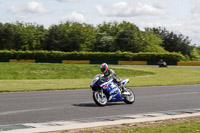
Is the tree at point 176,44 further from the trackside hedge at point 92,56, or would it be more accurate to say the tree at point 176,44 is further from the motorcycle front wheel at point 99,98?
the motorcycle front wheel at point 99,98

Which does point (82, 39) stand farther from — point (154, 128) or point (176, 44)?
point (154, 128)

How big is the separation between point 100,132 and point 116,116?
2795mm

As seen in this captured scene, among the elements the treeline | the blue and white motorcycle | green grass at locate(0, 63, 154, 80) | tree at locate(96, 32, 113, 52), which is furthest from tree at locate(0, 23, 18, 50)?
the blue and white motorcycle

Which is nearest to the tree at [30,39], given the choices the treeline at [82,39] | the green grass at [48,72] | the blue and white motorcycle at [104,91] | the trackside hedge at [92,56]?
the treeline at [82,39]

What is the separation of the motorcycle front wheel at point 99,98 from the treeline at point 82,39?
8025cm

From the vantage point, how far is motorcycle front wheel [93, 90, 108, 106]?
12.6 m

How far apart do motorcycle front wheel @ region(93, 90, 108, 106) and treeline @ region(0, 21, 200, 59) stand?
263ft

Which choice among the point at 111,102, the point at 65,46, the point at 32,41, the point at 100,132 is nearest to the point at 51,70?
the point at 111,102

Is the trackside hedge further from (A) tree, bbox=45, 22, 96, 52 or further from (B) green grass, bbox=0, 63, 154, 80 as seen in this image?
(B) green grass, bbox=0, 63, 154, 80

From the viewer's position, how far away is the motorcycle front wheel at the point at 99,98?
12.6 meters

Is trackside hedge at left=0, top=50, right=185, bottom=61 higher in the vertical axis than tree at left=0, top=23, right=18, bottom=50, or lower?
lower

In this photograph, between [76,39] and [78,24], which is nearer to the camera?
[76,39]

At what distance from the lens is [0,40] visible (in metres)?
105

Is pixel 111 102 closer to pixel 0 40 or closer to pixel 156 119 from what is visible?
pixel 156 119
